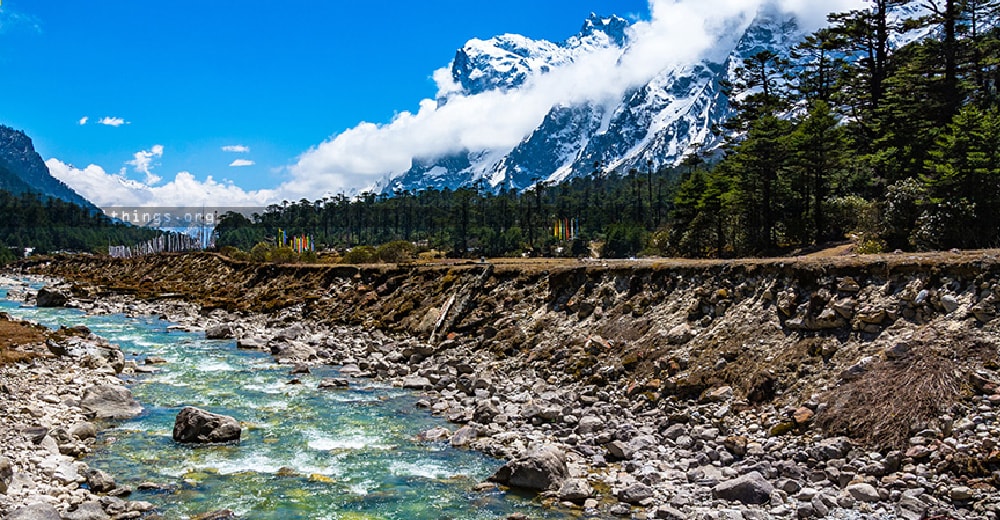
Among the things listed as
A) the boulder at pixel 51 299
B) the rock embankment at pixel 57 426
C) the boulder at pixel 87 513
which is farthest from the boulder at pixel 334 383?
the boulder at pixel 51 299

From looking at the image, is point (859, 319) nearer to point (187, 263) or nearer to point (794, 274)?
point (794, 274)

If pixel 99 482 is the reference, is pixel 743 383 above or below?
above

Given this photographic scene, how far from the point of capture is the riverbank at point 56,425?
498 inches

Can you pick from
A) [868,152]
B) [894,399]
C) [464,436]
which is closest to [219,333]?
[464,436]

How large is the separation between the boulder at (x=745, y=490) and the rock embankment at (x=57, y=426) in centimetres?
1158

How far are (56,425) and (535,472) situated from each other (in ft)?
44.5

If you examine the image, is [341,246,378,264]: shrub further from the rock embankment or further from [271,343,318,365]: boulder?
the rock embankment

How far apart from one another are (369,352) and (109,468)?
18.5 metres

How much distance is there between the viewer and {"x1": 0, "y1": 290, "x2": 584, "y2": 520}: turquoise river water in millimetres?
13727

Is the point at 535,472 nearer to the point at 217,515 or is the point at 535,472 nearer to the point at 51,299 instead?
the point at 217,515

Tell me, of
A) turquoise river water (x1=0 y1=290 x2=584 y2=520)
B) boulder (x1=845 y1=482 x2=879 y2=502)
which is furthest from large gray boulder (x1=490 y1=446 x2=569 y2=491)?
boulder (x1=845 y1=482 x2=879 y2=502)

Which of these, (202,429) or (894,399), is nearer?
(894,399)

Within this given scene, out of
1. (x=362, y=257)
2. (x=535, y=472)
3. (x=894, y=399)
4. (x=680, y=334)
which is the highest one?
(x=362, y=257)

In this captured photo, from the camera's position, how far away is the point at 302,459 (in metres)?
16.8
